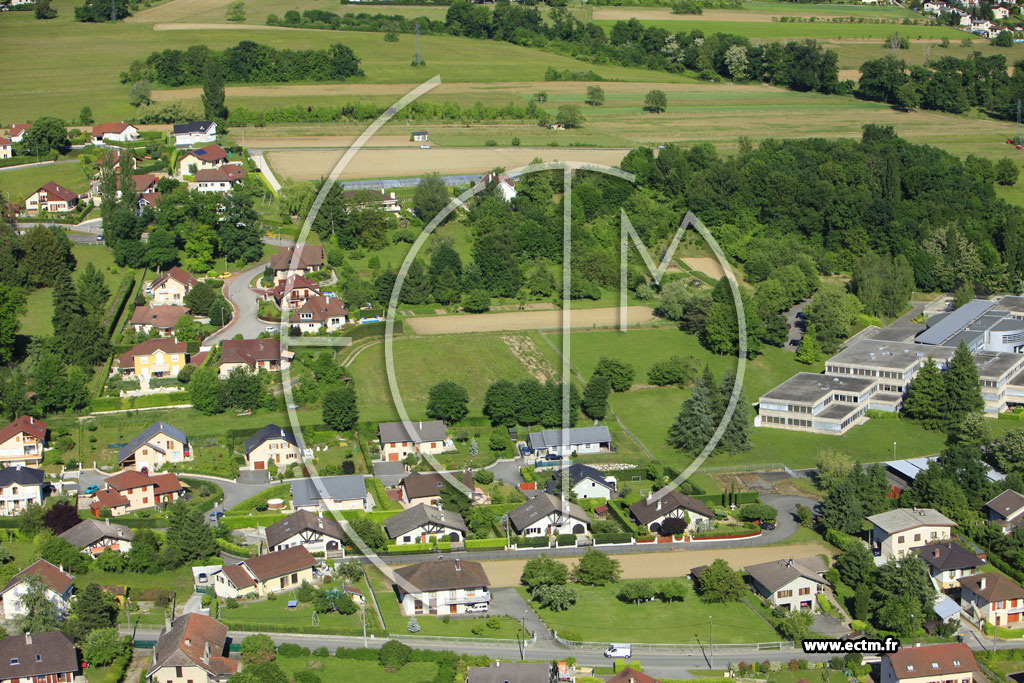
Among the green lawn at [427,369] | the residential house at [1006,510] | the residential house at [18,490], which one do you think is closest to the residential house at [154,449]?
the residential house at [18,490]

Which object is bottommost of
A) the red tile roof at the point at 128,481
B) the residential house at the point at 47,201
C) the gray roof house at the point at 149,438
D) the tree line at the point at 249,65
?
the red tile roof at the point at 128,481

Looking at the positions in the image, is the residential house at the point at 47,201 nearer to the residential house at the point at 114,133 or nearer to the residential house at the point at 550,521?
the residential house at the point at 114,133

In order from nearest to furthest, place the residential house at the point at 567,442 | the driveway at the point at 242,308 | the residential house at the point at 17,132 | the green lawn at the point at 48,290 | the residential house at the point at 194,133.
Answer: the residential house at the point at 567,442 → the green lawn at the point at 48,290 → the driveway at the point at 242,308 → the residential house at the point at 17,132 → the residential house at the point at 194,133

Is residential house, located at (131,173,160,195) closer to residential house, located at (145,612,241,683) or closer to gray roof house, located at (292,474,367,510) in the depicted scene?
gray roof house, located at (292,474,367,510)

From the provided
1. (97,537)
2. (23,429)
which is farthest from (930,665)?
(23,429)

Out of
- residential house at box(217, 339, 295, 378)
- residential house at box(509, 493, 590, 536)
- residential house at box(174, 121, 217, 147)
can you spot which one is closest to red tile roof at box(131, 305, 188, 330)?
Answer: residential house at box(217, 339, 295, 378)

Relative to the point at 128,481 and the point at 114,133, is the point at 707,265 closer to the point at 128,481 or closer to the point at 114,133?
the point at 128,481
